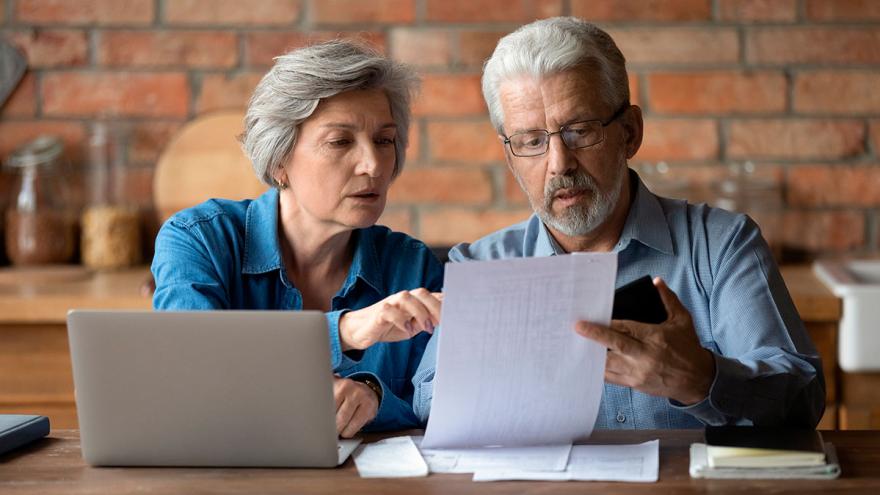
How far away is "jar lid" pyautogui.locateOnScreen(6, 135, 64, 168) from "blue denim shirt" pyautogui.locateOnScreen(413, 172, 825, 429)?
142 centimetres

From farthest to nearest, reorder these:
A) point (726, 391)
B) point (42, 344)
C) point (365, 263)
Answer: point (42, 344)
point (365, 263)
point (726, 391)

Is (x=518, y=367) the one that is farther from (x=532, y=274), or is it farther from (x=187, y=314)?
(x=187, y=314)

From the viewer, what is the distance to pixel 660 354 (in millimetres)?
1394

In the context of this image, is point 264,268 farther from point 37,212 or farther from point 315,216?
point 37,212

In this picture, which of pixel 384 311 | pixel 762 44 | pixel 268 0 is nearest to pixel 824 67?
pixel 762 44

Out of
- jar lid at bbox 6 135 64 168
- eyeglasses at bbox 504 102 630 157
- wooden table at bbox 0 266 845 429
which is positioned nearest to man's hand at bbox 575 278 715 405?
eyeglasses at bbox 504 102 630 157

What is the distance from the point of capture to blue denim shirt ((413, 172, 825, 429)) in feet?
4.92

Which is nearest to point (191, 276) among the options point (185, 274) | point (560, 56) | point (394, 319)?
point (185, 274)

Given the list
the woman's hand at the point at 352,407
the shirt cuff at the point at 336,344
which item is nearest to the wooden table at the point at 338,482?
the woman's hand at the point at 352,407

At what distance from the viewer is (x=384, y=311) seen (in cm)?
150

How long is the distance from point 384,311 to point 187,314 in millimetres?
294

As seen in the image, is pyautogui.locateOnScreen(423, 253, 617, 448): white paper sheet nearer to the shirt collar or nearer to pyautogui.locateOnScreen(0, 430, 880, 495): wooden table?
pyautogui.locateOnScreen(0, 430, 880, 495): wooden table

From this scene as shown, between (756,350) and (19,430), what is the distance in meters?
1.00

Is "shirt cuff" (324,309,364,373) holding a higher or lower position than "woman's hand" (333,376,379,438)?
higher
